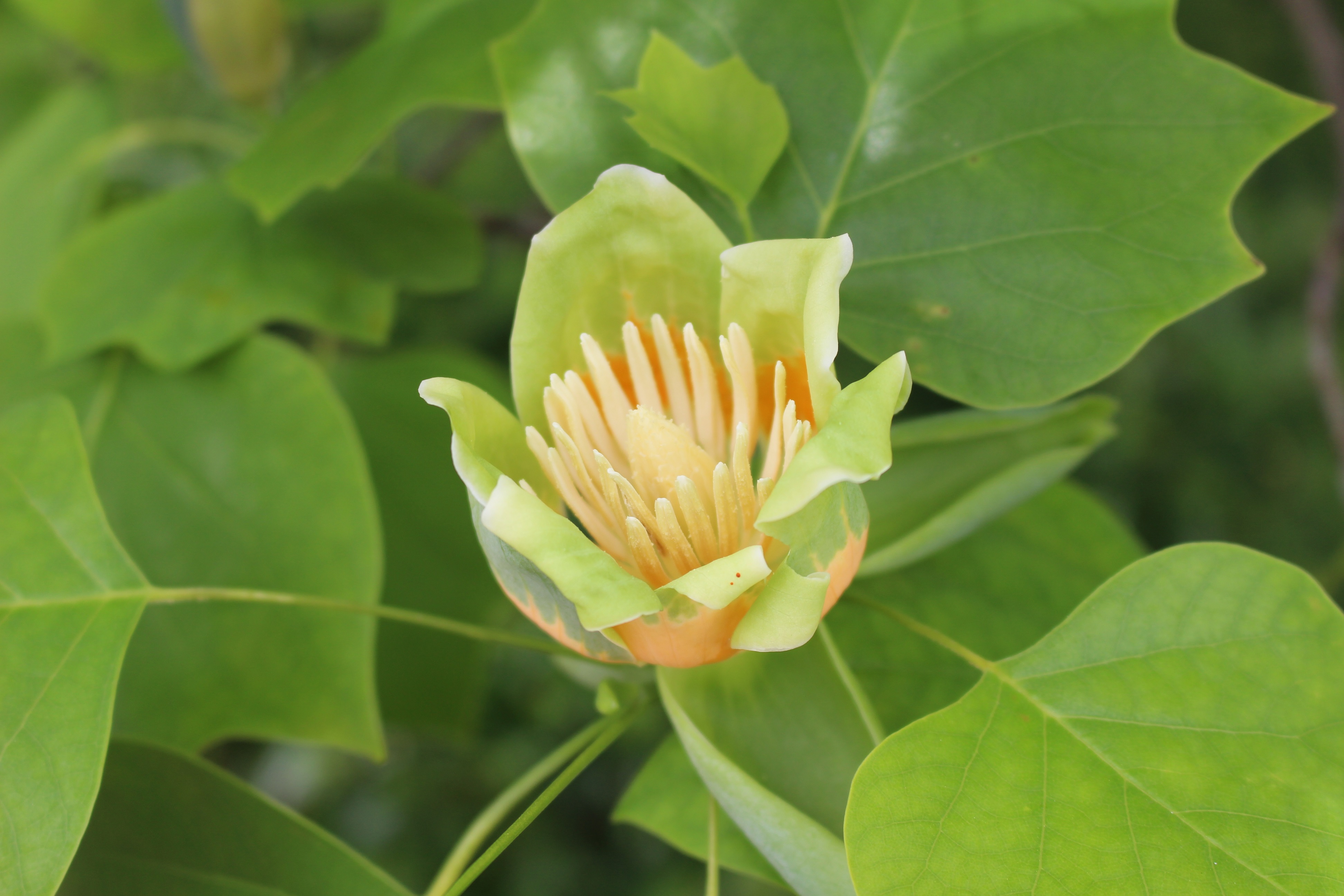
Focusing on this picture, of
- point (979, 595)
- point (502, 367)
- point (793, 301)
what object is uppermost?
point (793, 301)

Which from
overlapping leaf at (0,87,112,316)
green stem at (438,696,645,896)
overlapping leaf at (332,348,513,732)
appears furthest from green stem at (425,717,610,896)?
overlapping leaf at (0,87,112,316)

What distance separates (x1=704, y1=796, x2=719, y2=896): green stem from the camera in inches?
24.9

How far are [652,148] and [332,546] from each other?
44 cm

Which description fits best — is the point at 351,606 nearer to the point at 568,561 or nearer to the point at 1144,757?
the point at 568,561

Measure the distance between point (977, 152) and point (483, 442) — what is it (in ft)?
1.35

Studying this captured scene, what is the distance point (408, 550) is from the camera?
114cm

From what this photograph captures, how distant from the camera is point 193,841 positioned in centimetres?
73

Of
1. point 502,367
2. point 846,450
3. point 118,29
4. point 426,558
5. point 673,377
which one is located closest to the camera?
point 846,450

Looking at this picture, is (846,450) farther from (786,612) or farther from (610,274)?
(610,274)

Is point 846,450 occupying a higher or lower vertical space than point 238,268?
higher

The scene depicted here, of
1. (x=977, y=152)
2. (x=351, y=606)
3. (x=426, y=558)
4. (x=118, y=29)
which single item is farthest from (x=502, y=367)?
(x=977, y=152)

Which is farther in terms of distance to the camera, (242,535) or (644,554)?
(242,535)

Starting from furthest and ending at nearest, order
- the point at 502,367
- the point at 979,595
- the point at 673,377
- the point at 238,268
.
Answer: the point at 502,367, the point at 238,268, the point at 979,595, the point at 673,377

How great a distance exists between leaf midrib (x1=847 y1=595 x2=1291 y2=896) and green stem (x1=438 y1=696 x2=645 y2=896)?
0.20 meters
